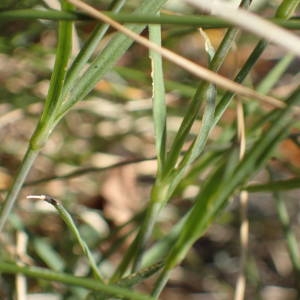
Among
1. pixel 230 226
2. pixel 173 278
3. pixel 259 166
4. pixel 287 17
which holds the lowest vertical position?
pixel 259 166

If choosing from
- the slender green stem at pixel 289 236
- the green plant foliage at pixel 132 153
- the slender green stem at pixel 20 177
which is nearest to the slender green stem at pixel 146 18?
the green plant foliage at pixel 132 153

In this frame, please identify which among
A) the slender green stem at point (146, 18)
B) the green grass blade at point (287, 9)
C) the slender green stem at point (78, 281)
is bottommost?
the slender green stem at point (78, 281)

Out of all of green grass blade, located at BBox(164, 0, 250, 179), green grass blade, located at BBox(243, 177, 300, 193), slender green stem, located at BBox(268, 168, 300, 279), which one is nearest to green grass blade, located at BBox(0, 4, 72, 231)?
green grass blade, located at BBox(164, 0, 250, 179)

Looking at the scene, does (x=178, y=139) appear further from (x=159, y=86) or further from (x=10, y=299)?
(x=10, y=299)

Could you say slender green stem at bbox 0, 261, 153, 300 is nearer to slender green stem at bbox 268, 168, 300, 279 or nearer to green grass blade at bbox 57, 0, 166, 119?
green grass blade at bbox 57, 0, 166, 119

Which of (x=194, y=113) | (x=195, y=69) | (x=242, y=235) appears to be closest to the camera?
(x=195, y=69)

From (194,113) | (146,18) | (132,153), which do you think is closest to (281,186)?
(194,113)

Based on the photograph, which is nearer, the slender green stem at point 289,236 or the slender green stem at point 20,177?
the slender green stem at point 20,177

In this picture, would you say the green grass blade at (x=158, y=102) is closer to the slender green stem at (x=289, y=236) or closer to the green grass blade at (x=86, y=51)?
the green grass blade at (x=86, y=51)

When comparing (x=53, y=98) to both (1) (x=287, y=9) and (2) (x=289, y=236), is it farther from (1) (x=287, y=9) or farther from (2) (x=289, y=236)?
(2) (x=289, y=236)

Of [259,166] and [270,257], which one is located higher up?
[270,257]

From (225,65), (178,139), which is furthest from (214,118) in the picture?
(225,65)
